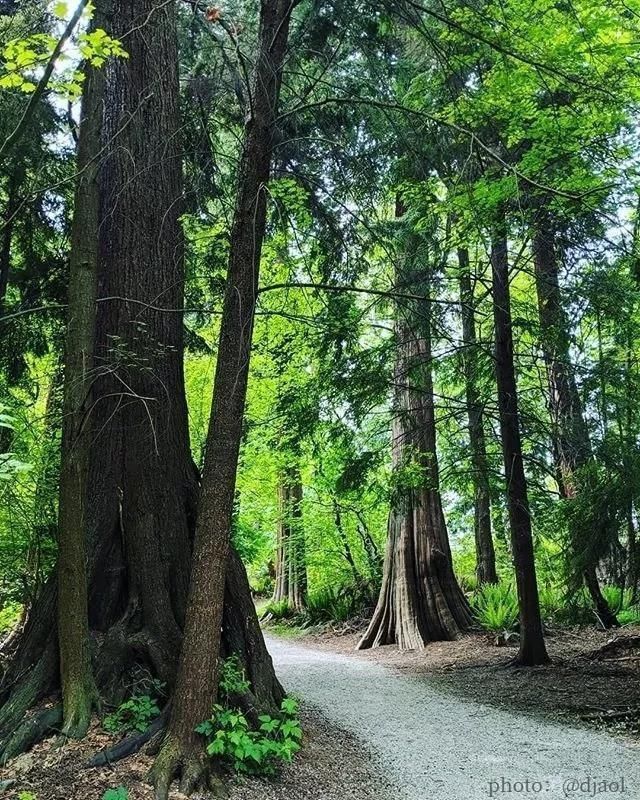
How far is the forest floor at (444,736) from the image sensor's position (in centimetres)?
357

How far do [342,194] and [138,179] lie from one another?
1.92m

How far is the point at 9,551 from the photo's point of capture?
5.07 meters

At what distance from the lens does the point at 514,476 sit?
7289mm

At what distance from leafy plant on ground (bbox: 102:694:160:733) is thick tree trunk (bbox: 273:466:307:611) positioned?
10.4 metres

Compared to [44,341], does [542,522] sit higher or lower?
lower

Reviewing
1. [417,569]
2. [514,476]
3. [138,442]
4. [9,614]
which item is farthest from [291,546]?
[138,442]

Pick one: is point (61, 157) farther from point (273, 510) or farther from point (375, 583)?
point (273, 510)

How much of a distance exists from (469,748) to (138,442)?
335cm

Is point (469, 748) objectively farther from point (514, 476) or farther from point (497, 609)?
point (497, 609)

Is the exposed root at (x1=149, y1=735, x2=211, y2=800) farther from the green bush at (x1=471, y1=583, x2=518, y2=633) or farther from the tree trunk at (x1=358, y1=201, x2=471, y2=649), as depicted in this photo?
the green bush at (x1=471, y1=583, x2=518, y2=633)

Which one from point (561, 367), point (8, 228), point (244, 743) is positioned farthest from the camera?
point (561, 367)

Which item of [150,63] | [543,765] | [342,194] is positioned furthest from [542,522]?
[150,63]

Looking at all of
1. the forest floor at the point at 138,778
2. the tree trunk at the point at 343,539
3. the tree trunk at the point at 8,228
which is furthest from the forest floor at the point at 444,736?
the tree trunk at the point at 343,539

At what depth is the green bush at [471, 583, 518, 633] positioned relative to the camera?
29.4ft
